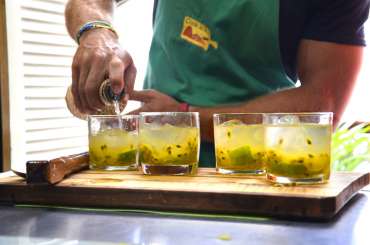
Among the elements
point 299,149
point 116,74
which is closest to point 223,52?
point 116,74

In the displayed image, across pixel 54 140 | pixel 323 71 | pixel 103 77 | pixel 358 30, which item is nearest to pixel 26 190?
pixel 103 77

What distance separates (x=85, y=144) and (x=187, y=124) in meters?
1.55


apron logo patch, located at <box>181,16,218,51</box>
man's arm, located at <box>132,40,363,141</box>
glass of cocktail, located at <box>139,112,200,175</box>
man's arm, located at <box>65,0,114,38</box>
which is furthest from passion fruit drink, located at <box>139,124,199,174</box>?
man's arm, located at <box>65,0,114,38</box>

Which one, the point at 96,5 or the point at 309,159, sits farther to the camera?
the point at 96,5

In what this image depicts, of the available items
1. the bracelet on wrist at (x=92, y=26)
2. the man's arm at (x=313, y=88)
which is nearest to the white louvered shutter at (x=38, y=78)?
the bracelet on wrist at (x=92, y=26)

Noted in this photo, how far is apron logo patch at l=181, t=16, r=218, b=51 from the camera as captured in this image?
4.58 feet

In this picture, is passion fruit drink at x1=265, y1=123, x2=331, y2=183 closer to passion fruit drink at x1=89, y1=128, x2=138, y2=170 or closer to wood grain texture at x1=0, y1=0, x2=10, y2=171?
passion fruit drink at x1=89, y1=128, x2=138, y2=170

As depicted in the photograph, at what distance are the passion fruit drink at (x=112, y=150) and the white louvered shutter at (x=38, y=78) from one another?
1011mm

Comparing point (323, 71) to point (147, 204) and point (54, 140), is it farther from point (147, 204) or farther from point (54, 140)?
point (54, 140)

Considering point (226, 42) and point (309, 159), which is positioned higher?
point (226, 42)

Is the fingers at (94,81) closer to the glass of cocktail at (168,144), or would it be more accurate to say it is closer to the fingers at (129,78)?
the fingers at (129,78)

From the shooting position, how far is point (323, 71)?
4.42 ft

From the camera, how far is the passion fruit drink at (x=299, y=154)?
0.89 metres

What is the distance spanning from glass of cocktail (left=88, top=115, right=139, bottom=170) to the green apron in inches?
11.5
